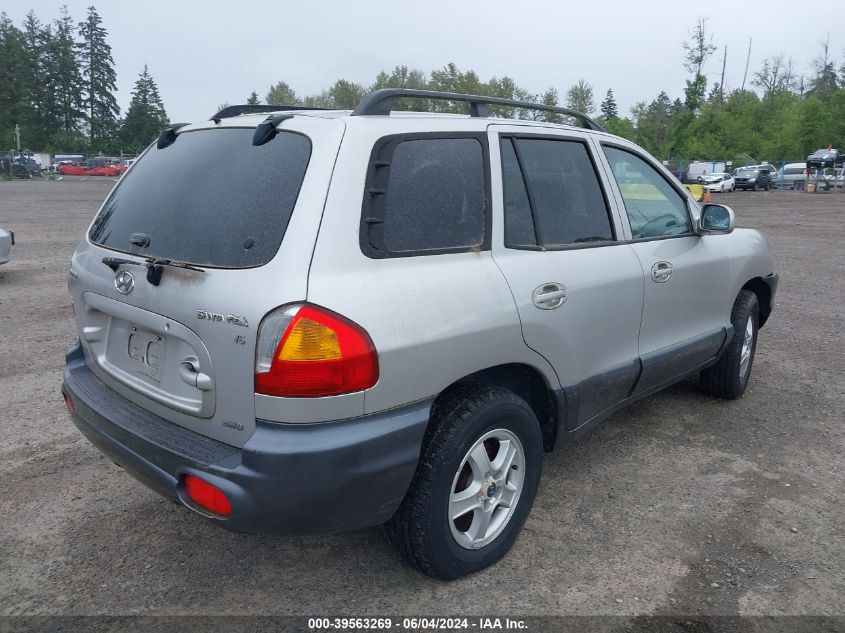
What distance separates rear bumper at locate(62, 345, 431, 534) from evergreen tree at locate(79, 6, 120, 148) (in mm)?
100427

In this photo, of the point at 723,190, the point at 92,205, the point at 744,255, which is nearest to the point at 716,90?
the point at 723,190

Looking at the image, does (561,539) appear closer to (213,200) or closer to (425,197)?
(425,197)

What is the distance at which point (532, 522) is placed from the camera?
337 centimetres

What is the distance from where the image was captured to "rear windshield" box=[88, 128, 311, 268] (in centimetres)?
245

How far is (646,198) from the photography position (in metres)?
4.03

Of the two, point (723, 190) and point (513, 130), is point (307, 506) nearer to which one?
point (513, 130)

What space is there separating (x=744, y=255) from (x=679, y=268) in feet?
3.29

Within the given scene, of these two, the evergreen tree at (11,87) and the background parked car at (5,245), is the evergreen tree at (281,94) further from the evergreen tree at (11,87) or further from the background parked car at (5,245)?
the background parked car at (5,245)

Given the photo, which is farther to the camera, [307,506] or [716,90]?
[716,90]

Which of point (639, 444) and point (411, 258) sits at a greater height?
point (411, 258)

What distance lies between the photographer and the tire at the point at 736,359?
478 cm

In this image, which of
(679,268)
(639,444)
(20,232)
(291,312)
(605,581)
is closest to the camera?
(291,312)

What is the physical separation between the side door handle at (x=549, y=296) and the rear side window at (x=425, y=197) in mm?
334

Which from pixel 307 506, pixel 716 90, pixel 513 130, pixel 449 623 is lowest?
pixel 449 623
